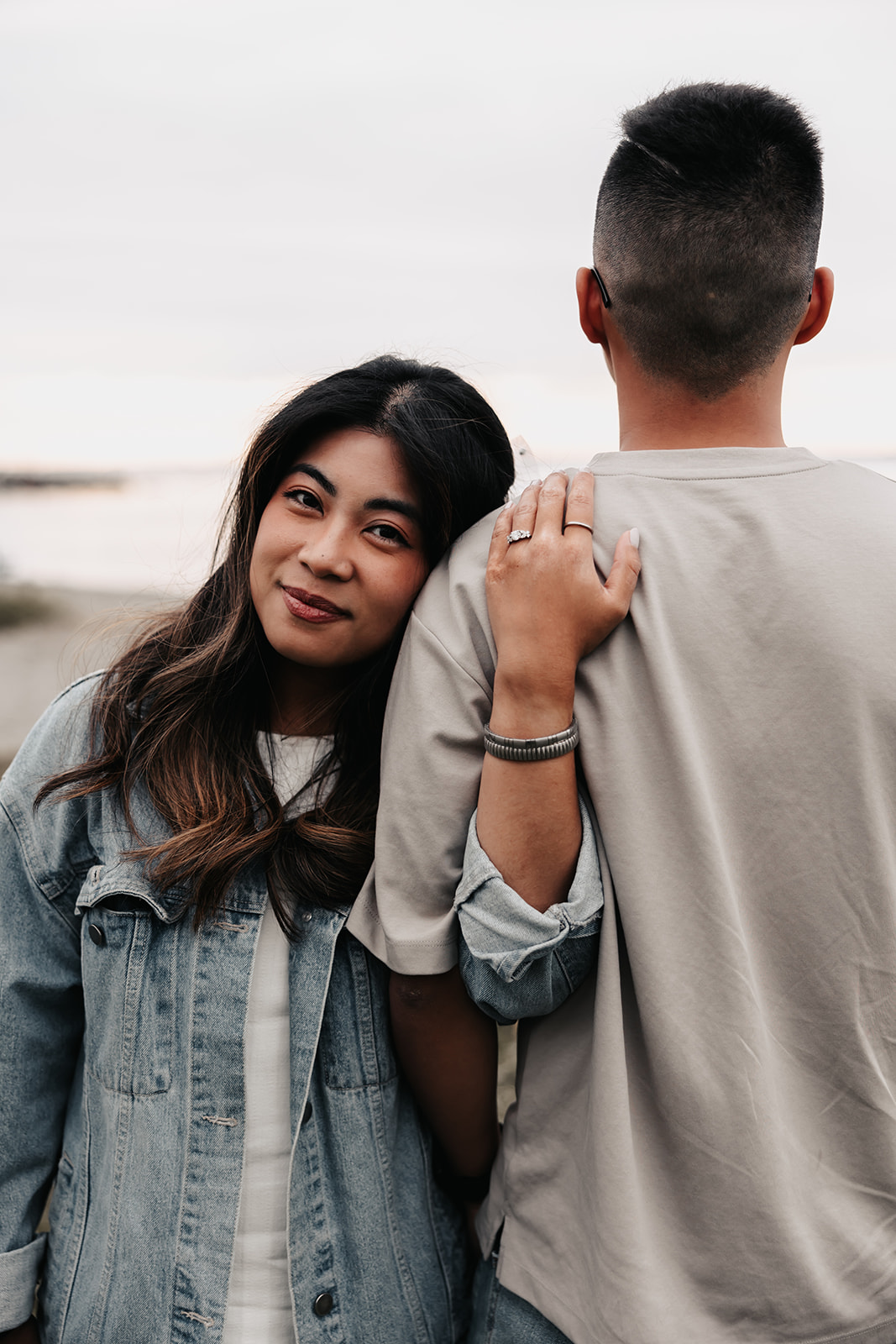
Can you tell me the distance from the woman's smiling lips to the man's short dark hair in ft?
1.91

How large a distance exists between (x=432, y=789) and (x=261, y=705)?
50cm

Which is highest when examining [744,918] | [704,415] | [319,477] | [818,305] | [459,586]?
[818,305]

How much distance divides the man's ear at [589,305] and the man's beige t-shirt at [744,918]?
30 centimetres

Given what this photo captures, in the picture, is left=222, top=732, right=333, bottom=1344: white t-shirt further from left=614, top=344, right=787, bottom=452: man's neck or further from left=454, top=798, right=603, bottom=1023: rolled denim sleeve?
left=614, top=344, right=787, bottom=452: man's neck

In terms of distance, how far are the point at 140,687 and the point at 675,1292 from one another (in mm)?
1172

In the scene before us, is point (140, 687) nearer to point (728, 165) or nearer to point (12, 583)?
point (728, 165)

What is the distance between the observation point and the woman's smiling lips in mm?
1566

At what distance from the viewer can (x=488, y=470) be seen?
5.66ft

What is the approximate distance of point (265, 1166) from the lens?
4.91 ft

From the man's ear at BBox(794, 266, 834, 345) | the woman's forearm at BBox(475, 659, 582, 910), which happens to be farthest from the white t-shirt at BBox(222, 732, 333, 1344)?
A: the man's ear at BBox(794, 266, 834, 345)

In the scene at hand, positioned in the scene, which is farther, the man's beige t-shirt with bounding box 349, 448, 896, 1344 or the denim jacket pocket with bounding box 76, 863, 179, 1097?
the denim jacket pocket with bounding box 76, 863, 179, 1097

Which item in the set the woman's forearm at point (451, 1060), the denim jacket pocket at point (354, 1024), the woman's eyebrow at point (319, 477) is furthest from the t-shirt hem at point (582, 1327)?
the woman's eyebrow at point (319, 477)

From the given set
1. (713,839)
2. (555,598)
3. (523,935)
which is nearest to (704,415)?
(555,598)

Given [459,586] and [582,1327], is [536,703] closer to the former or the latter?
[459,586]
